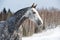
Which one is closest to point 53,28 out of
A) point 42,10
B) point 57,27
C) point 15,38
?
point 57,27

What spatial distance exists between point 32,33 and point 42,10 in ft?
11.5

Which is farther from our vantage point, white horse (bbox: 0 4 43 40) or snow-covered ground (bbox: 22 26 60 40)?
snow-covered ground (bbox: 22 26 60 40)

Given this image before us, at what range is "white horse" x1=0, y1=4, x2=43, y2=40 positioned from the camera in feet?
16.5

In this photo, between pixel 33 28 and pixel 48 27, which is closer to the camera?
pixel 33 28

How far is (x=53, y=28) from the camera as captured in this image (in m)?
13.4

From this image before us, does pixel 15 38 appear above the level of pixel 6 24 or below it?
below

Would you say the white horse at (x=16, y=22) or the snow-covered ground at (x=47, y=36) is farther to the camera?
the snow-covered ground at (x=47, y=36)

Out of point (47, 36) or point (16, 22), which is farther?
point (47, 36)

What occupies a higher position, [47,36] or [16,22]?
[16,22]

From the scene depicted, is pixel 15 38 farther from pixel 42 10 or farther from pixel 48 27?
pixel 42 10

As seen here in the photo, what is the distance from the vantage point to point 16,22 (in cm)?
509

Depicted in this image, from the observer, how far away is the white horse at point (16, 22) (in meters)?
5.03

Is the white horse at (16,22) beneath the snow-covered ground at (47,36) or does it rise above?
above

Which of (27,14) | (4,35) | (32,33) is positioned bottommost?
(32,33)
